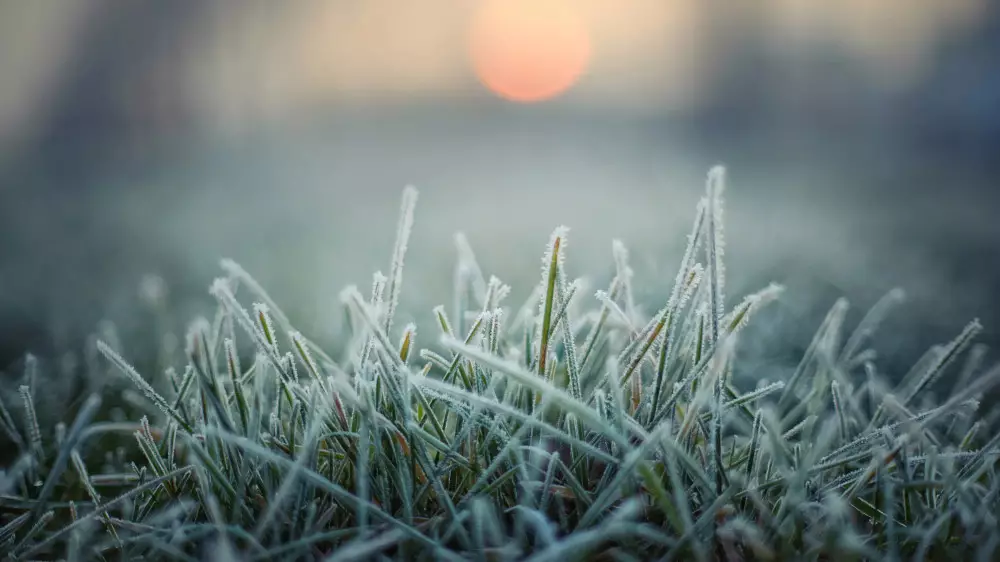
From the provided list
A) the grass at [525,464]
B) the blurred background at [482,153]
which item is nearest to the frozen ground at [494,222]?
the blurred background at [482,153]

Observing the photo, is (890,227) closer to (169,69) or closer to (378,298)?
(378,298)

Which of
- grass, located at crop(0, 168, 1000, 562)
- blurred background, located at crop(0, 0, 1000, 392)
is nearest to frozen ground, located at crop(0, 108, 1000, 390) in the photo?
blurred background, located at crop(0, 0, 1000, 392)

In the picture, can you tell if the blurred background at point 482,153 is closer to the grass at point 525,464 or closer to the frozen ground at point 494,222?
the frozen ground at point 494,222

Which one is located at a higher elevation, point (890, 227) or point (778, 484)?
point (778, 484)

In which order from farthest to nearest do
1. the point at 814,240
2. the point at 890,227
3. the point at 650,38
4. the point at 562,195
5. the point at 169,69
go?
1. the point at 650,38
2. the point at 169,69
3. the point at 562,195
4. the point at 890,227
5. the point at 814,240

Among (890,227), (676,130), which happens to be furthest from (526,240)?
(676,130)
